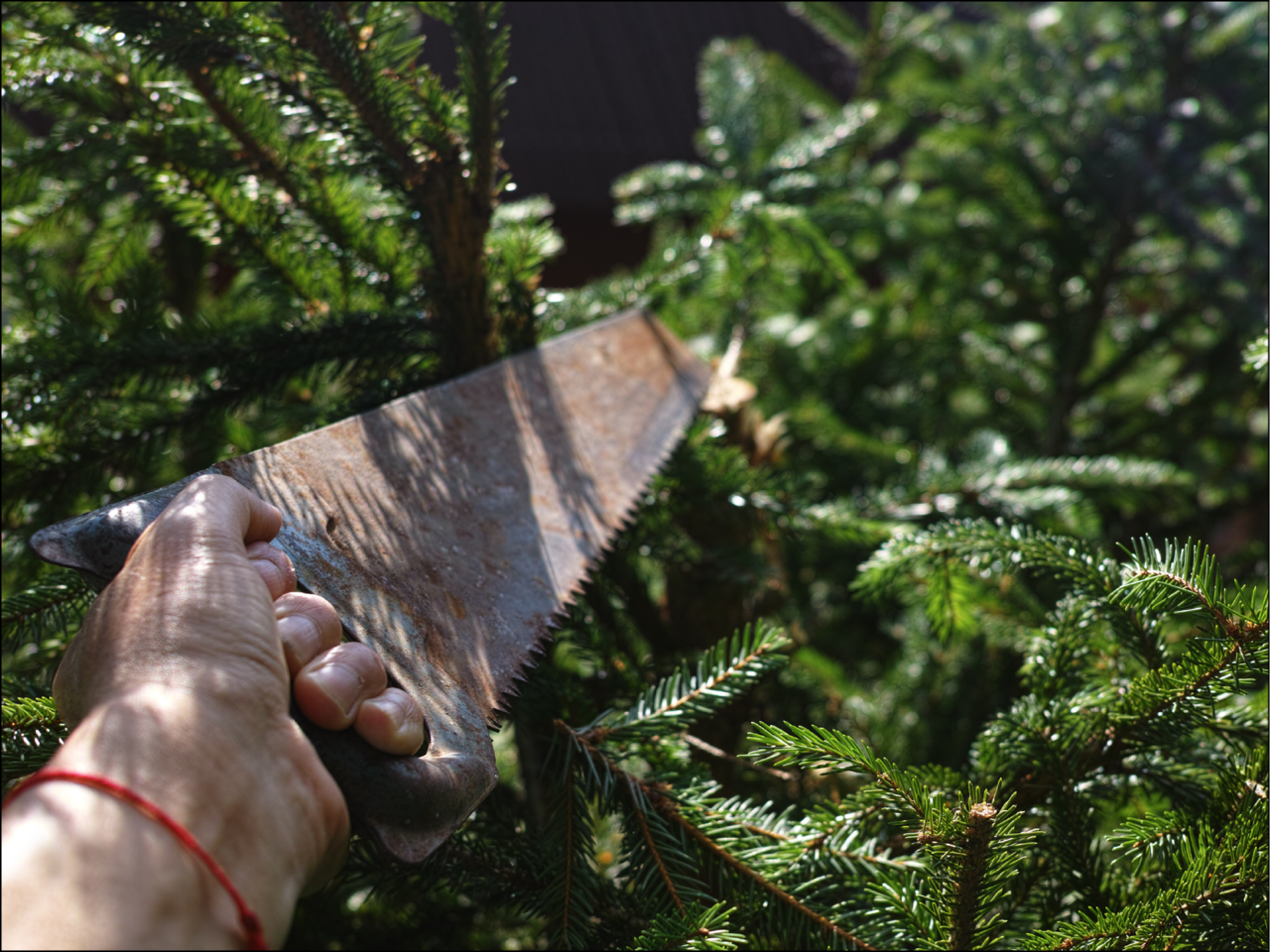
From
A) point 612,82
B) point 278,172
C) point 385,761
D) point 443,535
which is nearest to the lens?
point 385,761

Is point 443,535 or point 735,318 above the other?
point 443,535

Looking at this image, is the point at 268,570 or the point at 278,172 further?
the point at 278,172

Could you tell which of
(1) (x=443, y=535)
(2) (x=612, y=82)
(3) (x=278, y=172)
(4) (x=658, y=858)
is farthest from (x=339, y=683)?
(2) (x=612, y=82)

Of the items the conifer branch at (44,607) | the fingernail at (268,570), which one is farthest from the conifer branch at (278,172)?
the fingernail at (268,570)

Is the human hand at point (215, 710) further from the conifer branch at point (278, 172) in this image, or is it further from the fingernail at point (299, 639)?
the conifer branch at point (278, 172)

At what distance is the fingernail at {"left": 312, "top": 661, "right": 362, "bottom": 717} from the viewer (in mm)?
411

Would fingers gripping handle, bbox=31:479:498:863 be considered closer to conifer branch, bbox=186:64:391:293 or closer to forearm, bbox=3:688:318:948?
forearm, bbox=3:688:318:948

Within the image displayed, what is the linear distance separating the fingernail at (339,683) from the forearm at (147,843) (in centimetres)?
5

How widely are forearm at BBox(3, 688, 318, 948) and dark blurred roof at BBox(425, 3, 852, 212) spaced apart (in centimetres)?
270

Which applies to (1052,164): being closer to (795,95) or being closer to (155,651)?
(795,95)

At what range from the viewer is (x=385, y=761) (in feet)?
1.35

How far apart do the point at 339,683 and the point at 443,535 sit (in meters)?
0.20

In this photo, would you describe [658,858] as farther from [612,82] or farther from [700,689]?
[612,82]

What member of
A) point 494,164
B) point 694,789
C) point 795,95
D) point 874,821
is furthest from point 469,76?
point 795,95
